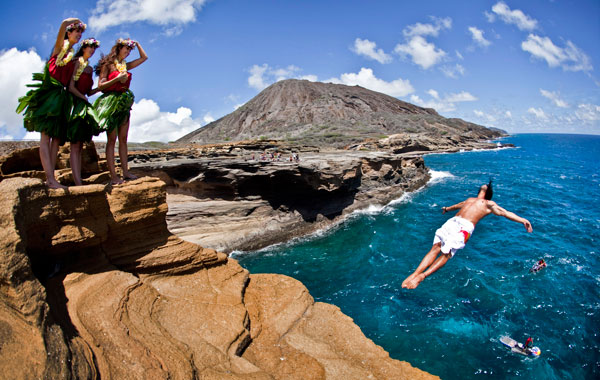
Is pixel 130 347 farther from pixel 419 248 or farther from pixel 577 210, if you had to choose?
pixel 577 210

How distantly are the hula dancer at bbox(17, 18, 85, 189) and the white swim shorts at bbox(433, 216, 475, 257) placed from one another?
7443 millimetres

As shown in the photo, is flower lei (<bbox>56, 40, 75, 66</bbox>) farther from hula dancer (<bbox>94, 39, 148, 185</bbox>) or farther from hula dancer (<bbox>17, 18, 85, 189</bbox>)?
hula dancer (<bbox>94, 39, 148, 185</bbox>)

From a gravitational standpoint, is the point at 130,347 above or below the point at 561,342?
above

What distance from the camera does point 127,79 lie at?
6.84 m

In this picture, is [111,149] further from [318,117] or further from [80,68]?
[318,117]

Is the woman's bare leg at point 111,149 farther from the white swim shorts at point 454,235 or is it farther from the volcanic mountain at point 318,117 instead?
the volcanic mountain at point 318,117

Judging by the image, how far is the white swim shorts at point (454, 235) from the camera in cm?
616

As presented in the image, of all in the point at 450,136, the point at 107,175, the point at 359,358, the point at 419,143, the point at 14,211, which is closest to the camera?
the point at 14,211

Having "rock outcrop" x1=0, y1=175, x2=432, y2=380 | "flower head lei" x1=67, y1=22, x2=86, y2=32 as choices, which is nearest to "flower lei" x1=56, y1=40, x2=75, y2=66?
"flower head lei" x1=67, y1=22, x2=86, y2=32

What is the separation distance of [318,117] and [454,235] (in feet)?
353

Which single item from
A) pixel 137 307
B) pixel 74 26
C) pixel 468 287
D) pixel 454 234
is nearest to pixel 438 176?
pixel 468 287

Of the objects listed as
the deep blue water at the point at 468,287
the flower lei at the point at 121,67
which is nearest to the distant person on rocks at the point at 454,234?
the deep blue water at the point at 468,287

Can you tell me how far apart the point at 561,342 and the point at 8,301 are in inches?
636

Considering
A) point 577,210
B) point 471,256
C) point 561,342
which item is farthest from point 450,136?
point 561,342
